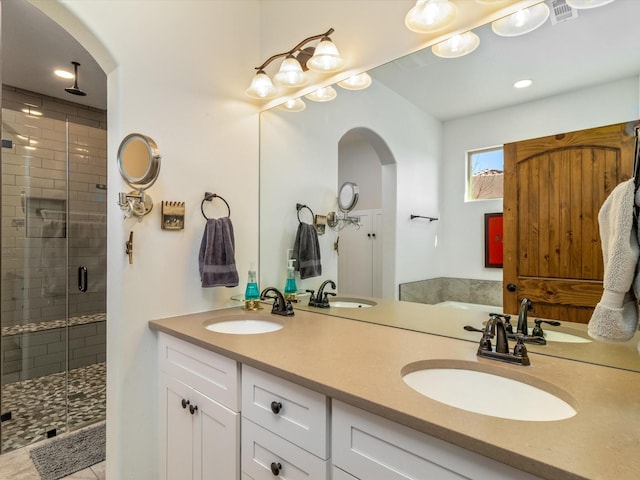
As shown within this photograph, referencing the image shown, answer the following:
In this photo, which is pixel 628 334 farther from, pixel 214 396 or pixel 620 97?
pixel 214 396

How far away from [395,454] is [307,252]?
1.32 meters

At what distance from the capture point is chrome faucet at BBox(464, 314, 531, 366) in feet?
3.19

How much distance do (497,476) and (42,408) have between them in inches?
115

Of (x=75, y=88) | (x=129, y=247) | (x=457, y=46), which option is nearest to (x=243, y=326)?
(x=129, y=247)

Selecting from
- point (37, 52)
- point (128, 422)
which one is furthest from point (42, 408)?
point (37, 52)

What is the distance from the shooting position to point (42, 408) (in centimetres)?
236

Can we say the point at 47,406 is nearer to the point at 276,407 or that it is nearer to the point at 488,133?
the point at 276,407

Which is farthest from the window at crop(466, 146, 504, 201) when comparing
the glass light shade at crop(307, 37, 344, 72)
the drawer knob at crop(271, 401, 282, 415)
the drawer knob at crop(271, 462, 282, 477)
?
the drawer knob at crop(271, 462, 282, 477)

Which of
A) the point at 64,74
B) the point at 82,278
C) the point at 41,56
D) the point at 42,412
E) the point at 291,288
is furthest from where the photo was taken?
the point at 82,278

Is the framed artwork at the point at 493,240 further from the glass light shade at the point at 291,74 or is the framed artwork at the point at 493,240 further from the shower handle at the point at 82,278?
the shower handle at the point at 82,278

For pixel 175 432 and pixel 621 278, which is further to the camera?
pixel 175 432

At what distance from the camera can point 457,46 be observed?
132cm

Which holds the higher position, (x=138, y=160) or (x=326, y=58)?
(x=326, y=58)

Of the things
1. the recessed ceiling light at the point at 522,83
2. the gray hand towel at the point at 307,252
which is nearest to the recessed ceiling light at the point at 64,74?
the gray hand towel at the point at 307,252
